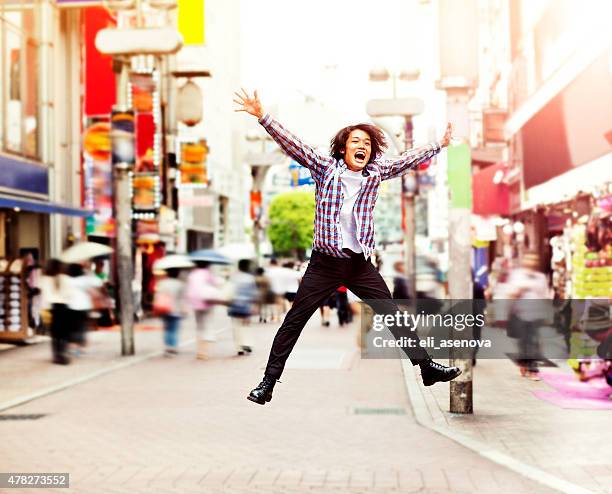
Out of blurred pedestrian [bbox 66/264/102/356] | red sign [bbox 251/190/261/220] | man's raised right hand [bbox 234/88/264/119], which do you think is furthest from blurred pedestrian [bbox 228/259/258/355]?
red sign [bbox 251/190/261/220]

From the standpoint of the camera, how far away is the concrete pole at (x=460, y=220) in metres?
10.3

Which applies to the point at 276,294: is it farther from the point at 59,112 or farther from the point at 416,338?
the point at 416,338

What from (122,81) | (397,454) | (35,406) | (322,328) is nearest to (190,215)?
(322,328)

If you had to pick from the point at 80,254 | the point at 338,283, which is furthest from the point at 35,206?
the point at 338,283

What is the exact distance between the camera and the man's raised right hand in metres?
4.25

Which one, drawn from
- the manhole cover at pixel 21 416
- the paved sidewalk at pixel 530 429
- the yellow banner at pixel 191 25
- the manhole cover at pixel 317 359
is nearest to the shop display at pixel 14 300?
the manhole cover at pixel 317 359

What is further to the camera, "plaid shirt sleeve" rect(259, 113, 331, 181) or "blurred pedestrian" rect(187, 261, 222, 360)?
"blurred pedestrian" rect(187, 261, 222, 360)

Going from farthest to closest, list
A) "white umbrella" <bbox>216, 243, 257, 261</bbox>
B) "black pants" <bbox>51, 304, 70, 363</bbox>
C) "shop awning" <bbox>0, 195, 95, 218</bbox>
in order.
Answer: "shop awning" <bbox>0, 195, 95, 218</bbox>, "white umbrella" <bbox>216, 243, 257, 261</bbox>, "black pants" <bbox>51, 304, 70, 363</bbox>

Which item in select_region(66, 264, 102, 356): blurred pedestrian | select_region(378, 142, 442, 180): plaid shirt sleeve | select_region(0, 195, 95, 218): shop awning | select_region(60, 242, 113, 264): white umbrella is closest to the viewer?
select_region(378, 142, 442, 180): plaid shirt sleeve

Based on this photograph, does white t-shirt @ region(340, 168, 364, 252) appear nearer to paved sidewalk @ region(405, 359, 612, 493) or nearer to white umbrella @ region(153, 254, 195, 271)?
paved sidewalk @ region(405, 359, 612, 493)

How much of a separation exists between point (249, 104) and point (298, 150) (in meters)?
0.32

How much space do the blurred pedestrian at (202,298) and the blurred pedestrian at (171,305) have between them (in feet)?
2.31

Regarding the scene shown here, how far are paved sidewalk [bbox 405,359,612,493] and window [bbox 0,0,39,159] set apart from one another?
528 inches

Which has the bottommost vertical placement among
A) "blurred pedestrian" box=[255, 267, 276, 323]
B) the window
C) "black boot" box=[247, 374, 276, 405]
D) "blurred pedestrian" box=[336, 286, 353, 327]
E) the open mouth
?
"blurred pedestrian" box=[336, 286, 353, 327]
